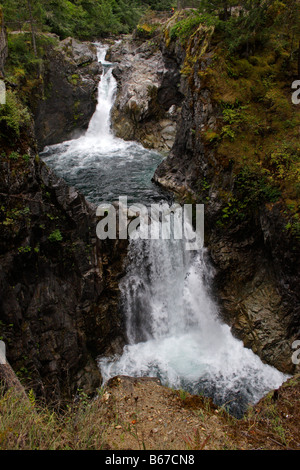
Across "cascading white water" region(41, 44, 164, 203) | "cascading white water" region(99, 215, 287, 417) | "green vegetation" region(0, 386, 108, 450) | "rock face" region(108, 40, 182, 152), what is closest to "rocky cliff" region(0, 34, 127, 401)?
"cascading white water" region(99, 215, 287, 417)

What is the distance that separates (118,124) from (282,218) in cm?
1435

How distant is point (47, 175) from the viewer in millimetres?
7812

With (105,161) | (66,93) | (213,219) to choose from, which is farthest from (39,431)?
(66,93)

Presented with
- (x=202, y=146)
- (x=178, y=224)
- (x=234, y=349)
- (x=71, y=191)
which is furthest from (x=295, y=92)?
(x=234, y=349)

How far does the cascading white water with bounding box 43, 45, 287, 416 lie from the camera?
837 cm

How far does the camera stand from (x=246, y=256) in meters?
9.66

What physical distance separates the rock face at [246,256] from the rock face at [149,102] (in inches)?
284

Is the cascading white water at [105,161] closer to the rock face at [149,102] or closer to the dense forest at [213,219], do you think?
the rock face at [149,102]

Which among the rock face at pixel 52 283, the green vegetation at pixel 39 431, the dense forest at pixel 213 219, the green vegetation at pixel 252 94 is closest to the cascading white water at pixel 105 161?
the dense forest at pixel 213 219

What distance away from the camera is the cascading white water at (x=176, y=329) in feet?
27.5

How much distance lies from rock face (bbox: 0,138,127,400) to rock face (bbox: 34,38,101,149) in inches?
426

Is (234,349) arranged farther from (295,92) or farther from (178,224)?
(295,92)

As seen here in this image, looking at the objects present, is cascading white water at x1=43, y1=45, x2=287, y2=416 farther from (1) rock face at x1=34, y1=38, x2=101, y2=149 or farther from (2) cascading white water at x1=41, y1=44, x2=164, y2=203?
(1) rock face at x1=34, y1=38, x2=101, y2=149

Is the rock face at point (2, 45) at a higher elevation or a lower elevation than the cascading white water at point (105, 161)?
higher
